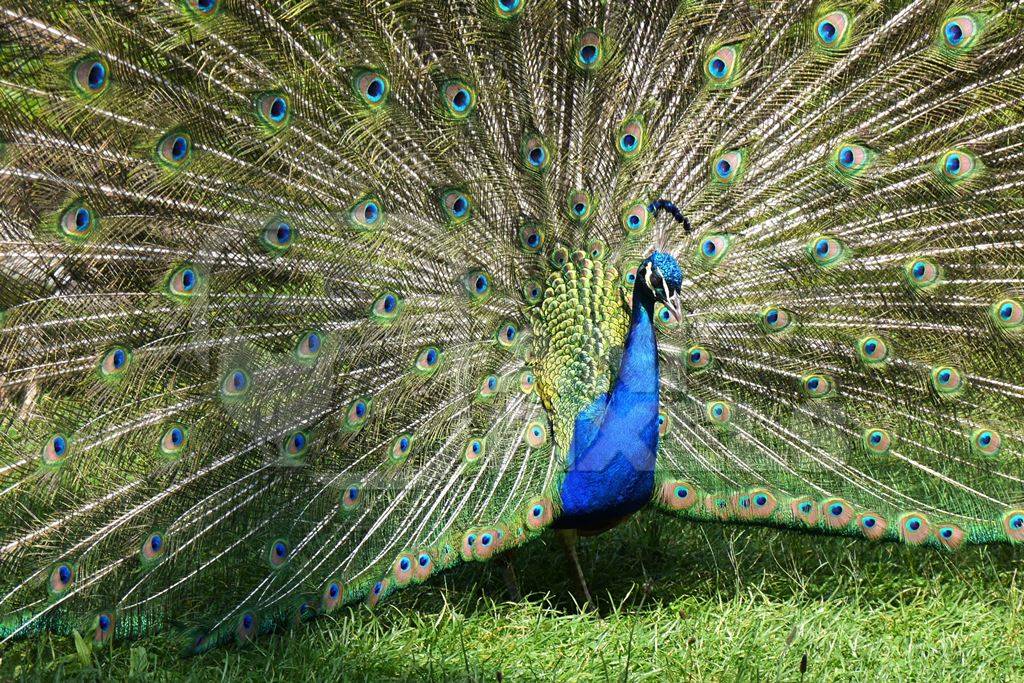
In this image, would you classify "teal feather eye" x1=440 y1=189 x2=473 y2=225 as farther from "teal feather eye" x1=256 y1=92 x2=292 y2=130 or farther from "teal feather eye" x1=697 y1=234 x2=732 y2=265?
"teal feather eye" x1=697 y1=234 x2=732 y2=265

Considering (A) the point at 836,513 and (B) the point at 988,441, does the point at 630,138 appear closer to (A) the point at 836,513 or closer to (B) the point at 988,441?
(A) the point at 836,513

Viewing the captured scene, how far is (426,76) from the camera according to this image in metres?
3.13

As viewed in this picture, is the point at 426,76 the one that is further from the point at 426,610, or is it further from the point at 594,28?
the point at 426,610

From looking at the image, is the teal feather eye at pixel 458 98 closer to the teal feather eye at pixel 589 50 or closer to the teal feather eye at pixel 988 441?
the teal feather eye at pixel 589 50

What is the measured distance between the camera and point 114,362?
115 inches

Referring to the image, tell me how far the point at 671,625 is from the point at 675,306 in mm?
1134

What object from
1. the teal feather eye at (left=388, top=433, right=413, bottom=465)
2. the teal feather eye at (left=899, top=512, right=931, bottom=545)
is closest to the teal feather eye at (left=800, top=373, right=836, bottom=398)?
the teal feather eye at (left=899, top=512, right=931, bottom=545)

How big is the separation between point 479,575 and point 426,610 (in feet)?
0.90

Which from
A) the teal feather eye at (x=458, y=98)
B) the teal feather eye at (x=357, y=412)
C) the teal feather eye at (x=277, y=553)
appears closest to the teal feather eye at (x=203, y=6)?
the teal feather eye at (x=458, y=98)

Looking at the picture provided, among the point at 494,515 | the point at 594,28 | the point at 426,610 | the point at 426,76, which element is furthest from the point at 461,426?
the point at 594,28

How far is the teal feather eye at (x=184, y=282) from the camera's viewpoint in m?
2.92

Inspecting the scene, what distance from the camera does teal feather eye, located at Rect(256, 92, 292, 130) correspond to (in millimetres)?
2900

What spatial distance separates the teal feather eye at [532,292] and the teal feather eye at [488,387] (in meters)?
0.27

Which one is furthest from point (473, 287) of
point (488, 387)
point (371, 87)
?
point (371, 87)
